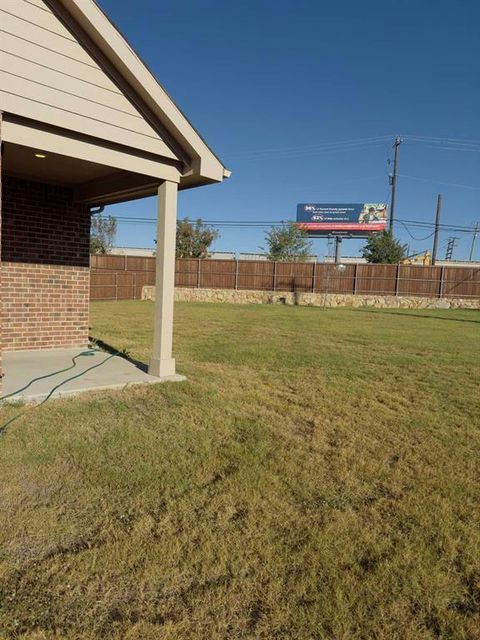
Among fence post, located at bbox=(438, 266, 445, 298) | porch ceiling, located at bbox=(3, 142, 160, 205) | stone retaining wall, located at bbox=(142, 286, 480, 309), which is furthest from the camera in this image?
fence post, located at bbox=(438, 266, 445, 298)

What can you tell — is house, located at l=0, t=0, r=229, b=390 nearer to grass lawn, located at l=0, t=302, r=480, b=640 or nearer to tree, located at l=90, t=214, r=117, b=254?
grass lawn, located at l=0, t=302, r=480, b=640

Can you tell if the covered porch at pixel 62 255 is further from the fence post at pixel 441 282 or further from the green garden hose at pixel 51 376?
the fence post at pixel 441 282

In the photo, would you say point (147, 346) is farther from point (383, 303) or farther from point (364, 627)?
point (383, 303)

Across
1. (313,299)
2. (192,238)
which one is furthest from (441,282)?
(192,238)

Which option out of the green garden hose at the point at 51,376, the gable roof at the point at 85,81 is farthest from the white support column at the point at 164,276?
the green garden hose at the point at 51,376

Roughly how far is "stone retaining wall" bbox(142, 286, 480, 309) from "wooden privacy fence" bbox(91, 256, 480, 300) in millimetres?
489

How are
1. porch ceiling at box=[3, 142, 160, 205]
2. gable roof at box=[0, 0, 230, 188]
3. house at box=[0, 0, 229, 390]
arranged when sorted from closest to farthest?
1. gable roof at box=[0, 0, 230, 188]
2. house at box=[0, 0, 229, 390]
3. porch ceiling at box=[3, 142, 160, 205]

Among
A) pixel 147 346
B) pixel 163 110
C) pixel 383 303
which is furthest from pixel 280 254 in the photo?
→ pixel 163 110

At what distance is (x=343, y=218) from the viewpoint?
50.8 meters

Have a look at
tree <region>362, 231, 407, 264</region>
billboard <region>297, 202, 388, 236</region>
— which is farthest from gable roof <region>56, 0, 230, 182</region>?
billboard <region>297, 202, 388, 236</region>

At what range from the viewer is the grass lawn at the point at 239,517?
1.93 meters

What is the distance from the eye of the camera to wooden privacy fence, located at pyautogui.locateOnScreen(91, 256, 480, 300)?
25.8 metres

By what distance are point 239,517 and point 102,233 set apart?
40.0 meters

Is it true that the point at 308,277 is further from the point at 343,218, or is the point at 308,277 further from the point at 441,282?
the point at 343,218
